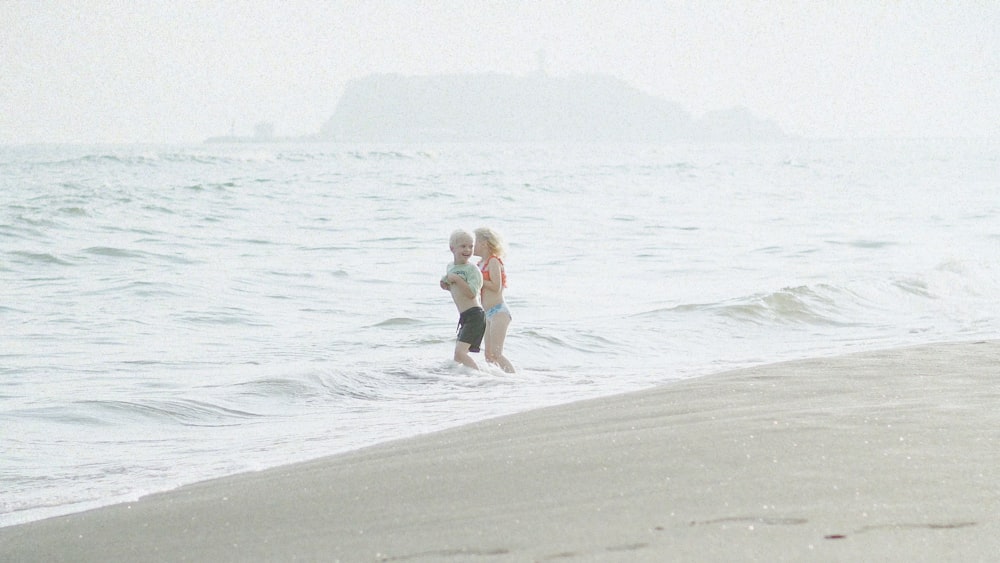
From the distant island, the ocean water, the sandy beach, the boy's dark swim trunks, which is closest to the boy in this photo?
the boy's dark swim trunks

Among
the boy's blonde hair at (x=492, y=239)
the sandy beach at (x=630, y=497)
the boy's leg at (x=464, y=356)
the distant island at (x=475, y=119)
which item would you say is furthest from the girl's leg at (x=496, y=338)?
the distant island at (x=475, y=119)

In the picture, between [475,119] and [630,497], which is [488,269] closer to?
[630,497]

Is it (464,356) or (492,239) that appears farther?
(492,239)

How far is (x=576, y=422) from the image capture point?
402cm

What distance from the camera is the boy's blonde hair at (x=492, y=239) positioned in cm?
783

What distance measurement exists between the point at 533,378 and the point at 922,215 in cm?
1814

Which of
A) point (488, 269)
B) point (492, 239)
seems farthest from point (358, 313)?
point (492, 239)

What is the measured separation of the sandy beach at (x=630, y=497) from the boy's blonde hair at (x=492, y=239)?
148 inches

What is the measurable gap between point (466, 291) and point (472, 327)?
10.7 inches

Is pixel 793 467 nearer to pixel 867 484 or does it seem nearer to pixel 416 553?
pixel 867 484

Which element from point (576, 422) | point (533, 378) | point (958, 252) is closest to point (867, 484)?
point (576, 422)

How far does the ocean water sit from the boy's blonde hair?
91 cm

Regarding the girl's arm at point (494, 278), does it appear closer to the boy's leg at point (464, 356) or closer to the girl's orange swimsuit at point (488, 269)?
the girl's orange swimsuit at point (488, 269)

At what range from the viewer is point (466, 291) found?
7.75m
